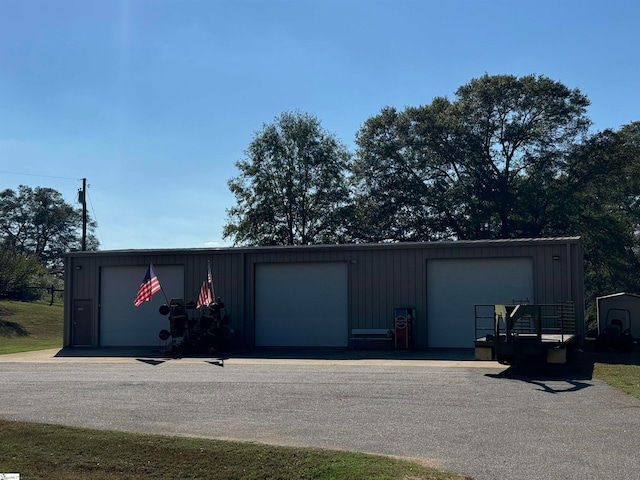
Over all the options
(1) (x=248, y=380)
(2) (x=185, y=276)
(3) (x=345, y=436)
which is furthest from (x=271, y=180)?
(3) (x=345, y=436)

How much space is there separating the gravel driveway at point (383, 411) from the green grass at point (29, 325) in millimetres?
15887

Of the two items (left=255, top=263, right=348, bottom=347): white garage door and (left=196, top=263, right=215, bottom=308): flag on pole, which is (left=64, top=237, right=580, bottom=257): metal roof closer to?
(left=255, top=263, right=348, bottom=347): white garage door

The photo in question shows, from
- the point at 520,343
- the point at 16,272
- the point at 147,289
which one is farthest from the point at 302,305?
the point at 16,272

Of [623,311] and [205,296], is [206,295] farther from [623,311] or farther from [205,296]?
[623,311]

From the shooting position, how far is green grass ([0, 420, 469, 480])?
763 centimetres

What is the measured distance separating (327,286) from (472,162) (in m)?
18.2

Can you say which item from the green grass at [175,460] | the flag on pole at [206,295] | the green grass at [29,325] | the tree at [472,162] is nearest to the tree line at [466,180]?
the tree at [472,162]

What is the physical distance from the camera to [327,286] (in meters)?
25.4

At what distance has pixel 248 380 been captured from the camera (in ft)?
51.0

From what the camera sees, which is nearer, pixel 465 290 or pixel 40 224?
pixel 465 290

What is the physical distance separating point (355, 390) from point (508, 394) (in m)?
2.88

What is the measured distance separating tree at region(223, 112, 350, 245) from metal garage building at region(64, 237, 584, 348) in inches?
640

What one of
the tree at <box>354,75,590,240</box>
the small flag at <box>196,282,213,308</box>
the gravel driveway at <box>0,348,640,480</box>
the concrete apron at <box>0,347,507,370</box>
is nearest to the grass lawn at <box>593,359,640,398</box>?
the gravel driveway at <box>0,348,640,480</box>

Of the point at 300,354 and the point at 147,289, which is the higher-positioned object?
the point at 147,289
